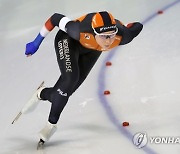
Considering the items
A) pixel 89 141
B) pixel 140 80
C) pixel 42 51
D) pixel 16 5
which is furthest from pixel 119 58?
pixel 16 5

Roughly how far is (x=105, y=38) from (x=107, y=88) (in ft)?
2.90

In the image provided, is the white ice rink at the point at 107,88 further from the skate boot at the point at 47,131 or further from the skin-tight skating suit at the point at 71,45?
the skin-tight skating suit at the point at 71,45

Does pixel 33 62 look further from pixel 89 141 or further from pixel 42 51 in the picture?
pixel 89 141

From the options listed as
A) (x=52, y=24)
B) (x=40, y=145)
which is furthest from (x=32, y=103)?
(x=52, y=24)

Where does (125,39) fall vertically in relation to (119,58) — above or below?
above

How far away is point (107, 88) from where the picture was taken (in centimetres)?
318

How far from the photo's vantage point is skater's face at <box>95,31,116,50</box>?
2326mm

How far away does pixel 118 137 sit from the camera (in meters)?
2.61

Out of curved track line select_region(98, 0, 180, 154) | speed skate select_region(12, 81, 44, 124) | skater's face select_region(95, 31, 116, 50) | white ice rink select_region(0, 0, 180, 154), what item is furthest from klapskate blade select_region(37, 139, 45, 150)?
skater's face select_region(95, 31, 116, 50)

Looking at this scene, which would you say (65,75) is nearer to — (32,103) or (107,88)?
(32,103)

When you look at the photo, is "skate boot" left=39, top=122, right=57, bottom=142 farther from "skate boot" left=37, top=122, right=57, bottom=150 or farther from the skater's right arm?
the skater's right arm

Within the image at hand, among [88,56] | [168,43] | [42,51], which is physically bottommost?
[168,43]

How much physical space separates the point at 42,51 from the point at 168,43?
1059 millimetres

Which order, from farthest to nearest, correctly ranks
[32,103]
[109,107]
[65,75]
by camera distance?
[109,107]
[32,103]
[65,75]
